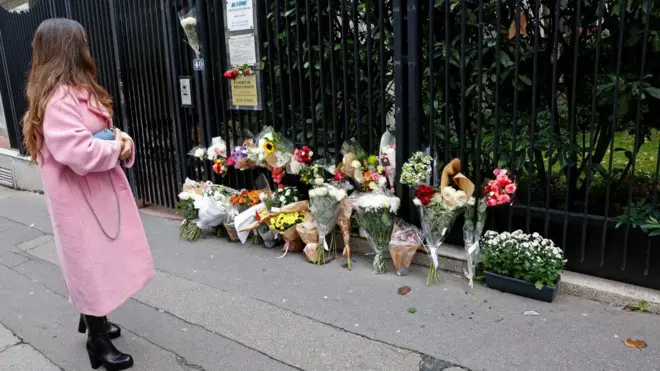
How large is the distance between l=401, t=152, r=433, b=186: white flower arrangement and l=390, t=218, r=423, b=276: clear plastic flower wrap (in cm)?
40

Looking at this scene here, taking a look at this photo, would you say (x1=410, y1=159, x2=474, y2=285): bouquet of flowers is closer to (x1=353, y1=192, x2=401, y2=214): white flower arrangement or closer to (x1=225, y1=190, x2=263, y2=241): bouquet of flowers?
(x1=353, y1=192, x2=401, y2=214): white flower arrangement

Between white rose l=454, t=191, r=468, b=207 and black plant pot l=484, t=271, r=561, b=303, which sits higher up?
white rose l=454, t=191, r=468, b=207

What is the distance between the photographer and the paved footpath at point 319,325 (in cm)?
296

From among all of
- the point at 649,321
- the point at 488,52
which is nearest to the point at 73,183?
the point at 488,52

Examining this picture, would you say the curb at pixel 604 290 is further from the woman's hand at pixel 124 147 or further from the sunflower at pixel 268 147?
the woman's hand at pixel 124 147

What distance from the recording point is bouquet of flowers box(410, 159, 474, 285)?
3682 mm

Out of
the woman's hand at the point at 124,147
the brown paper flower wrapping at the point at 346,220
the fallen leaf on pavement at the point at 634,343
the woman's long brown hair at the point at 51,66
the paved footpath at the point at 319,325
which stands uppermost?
the woman's long brown hair at the point at 51,66

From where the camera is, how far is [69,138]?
260 cm

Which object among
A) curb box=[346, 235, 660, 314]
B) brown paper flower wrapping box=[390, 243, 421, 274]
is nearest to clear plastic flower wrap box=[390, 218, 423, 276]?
brown paper flower wrapping box=[390, 243, 421, 274]

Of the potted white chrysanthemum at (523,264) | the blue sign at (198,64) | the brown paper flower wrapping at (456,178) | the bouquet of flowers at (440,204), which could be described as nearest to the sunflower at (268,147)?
the blue sign at (198,64)

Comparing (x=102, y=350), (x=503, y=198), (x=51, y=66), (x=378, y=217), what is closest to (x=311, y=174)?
(x=378, y=217)

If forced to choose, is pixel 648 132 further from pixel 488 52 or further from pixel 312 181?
pixel 312 181

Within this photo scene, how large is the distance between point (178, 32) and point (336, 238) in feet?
8.98

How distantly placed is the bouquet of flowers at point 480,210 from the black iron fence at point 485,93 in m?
0.16
